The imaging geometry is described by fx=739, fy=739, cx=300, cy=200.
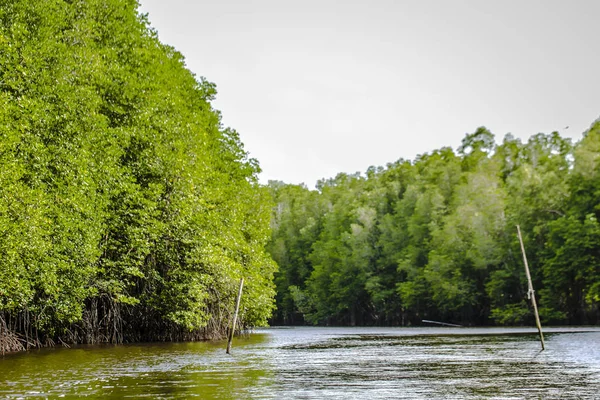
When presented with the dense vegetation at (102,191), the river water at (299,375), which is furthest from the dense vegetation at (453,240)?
the river water at (299,375)

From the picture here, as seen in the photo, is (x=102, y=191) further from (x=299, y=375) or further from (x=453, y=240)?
(x=453, y=240)

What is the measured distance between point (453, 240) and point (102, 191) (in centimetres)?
6269

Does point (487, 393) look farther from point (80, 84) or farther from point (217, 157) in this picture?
point (217, 157)

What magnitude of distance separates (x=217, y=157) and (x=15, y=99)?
2264 cm

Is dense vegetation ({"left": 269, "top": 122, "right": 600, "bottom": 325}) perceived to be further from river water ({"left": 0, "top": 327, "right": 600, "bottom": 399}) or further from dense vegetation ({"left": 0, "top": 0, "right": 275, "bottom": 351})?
river water ({"left": 0, "top": 327, "right": 600, "bottom": 399})

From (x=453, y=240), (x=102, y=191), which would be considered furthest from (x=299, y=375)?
(x=453, y=240)

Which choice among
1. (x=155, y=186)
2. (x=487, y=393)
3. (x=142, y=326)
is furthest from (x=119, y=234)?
(x=487, y=393)

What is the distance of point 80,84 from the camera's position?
34.3 meters

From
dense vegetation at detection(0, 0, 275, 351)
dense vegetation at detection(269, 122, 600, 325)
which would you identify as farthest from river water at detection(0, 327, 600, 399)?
dense vegetation at detection(269, 122, 600, 325)

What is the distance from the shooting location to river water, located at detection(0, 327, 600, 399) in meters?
16.9

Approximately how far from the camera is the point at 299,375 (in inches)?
857

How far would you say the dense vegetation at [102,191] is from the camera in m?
29.1

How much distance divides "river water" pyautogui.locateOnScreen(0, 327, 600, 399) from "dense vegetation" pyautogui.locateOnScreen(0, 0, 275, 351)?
3.53m

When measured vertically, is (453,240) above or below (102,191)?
above
